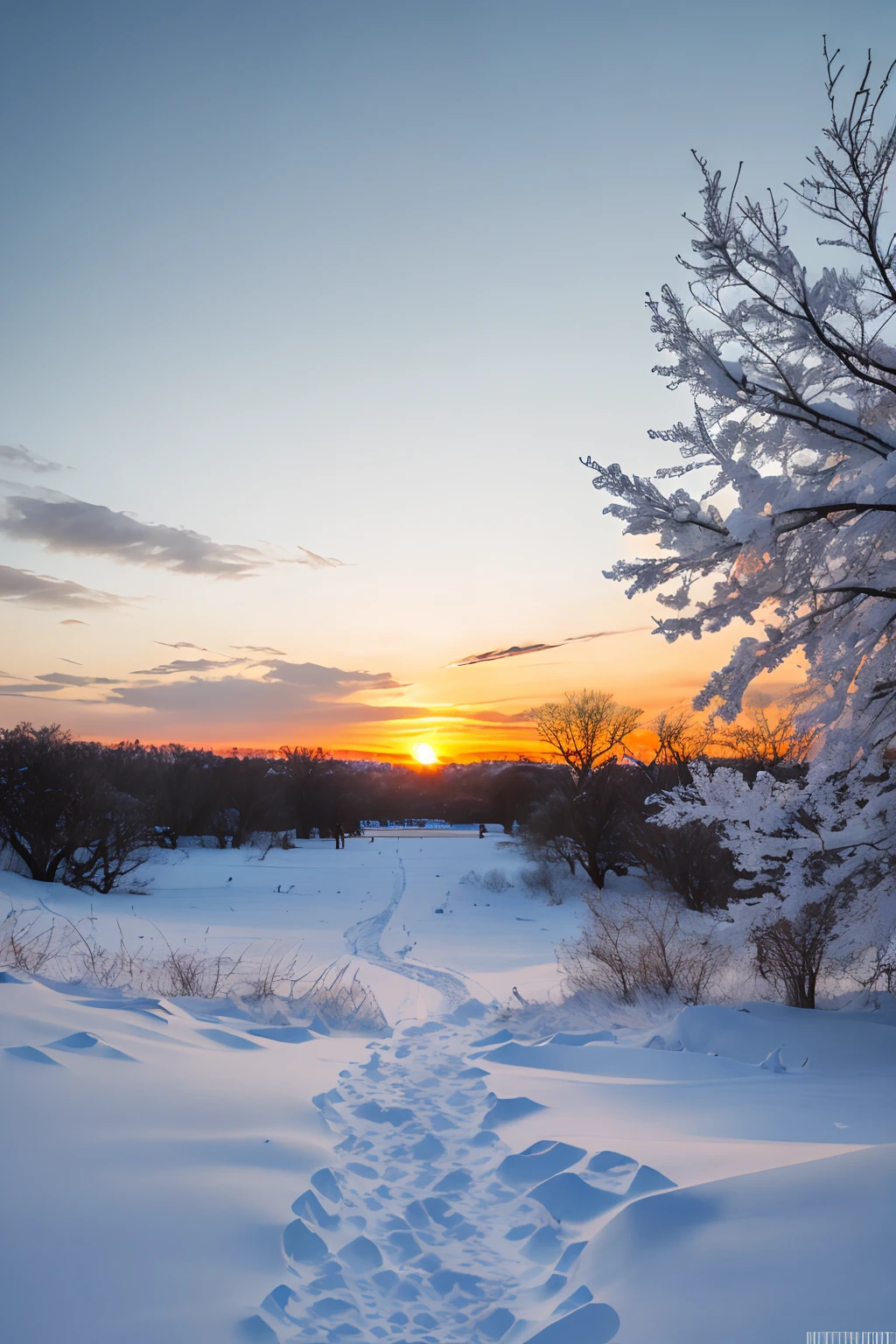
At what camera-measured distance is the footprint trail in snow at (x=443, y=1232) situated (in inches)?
104

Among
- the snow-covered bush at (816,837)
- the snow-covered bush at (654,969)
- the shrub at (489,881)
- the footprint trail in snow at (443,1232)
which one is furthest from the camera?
the shrub at (489,881)

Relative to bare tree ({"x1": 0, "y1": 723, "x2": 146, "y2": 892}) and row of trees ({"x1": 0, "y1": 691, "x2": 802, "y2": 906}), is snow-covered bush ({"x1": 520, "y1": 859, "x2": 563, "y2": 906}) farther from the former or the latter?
bare tree ({"x1": 0, "y1": 723, "x2": 146, "y2": 892})

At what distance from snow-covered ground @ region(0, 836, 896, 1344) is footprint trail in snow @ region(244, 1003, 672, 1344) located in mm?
14

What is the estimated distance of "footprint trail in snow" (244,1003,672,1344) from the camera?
8.68 feet

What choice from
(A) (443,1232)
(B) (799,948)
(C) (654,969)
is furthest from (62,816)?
(A) (443,1232)

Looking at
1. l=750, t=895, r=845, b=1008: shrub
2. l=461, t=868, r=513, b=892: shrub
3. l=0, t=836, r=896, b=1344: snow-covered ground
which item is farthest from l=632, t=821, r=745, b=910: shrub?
l=0, t=836, r=896, b=1344: snow-covered ground

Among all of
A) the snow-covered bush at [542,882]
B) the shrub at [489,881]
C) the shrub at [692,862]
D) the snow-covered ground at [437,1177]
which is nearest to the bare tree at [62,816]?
the shrub at [489,881]

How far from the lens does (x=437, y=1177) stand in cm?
407

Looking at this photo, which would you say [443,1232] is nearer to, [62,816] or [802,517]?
[802,517]

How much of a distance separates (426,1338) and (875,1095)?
4016mm

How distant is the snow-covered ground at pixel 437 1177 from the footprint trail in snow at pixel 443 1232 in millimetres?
14

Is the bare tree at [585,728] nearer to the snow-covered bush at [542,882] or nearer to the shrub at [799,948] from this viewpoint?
the snow-covered bush at [542,882]

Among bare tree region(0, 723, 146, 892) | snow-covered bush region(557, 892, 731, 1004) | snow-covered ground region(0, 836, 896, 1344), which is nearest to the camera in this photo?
snow-covered ground region(0, 836, 896, 1344)

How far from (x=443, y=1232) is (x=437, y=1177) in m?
0.65
